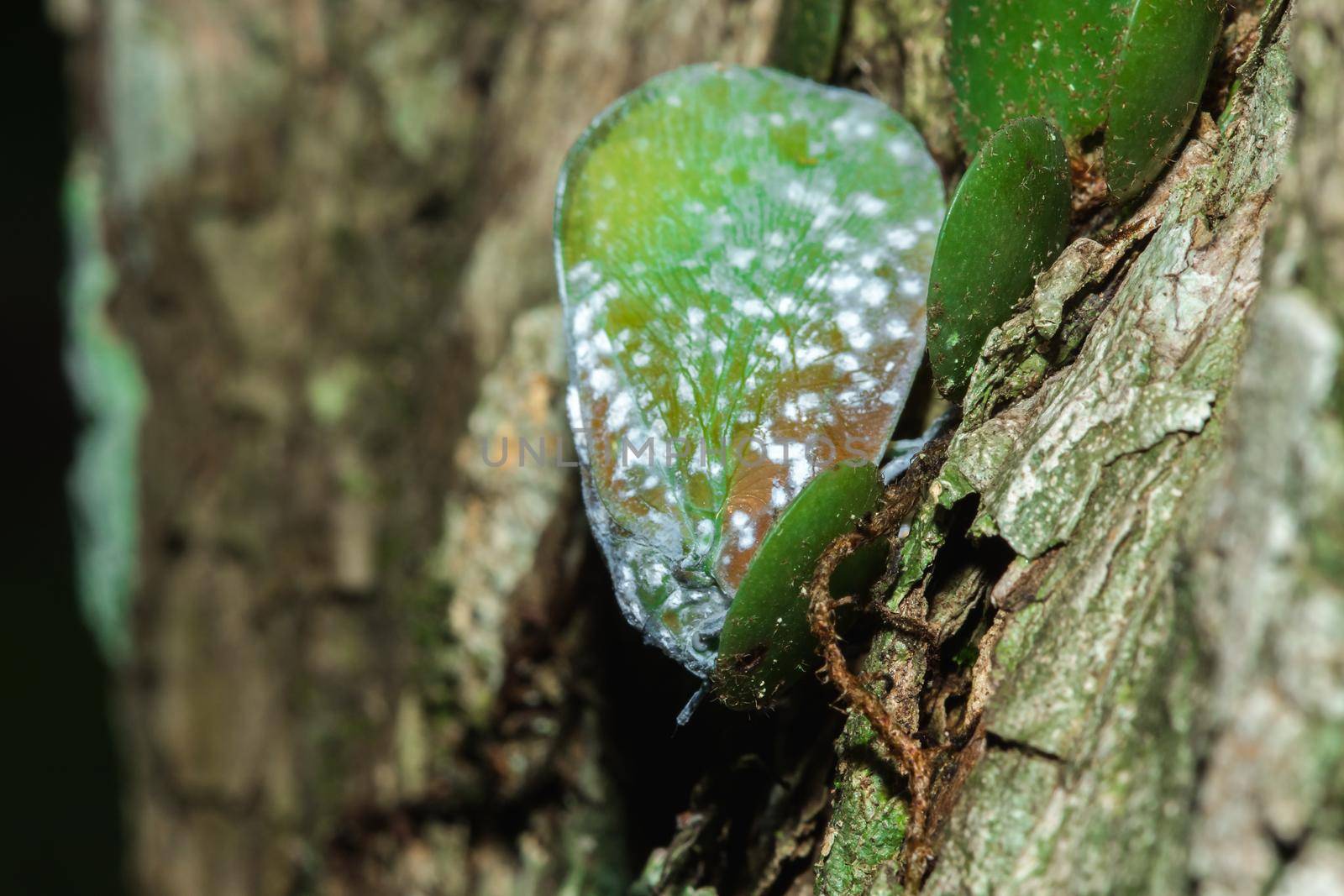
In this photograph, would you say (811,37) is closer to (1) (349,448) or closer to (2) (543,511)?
(2) (543,511)

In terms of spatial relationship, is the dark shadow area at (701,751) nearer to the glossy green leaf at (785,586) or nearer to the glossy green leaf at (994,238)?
the glossy green leaf at (785,586)

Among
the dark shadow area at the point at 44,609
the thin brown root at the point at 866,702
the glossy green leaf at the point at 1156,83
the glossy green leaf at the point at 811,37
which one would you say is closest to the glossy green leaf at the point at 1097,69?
the glossy green leaf at the point at 1156,83

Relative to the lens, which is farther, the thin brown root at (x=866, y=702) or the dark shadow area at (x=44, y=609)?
the dark shadow area at (x=44, y=609)

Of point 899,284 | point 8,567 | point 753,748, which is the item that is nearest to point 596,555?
point 753,748

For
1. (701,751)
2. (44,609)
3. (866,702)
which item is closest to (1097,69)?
(866,702)

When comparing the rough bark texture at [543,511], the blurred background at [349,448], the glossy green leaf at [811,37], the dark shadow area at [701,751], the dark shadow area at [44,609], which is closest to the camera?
the rough bark texture at [543,511]

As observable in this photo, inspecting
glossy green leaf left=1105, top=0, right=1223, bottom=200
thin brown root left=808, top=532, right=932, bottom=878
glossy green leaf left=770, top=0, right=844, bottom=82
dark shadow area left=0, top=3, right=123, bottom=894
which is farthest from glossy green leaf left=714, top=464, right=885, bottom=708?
dark shadow area left=0, top=3, right=123, bottom=894

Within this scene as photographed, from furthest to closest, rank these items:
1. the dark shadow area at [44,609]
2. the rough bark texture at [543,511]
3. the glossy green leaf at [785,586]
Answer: the dark shadow area at [44,609]
the glossy green leaf at [785,586]
the rough bark texture at [543,511]

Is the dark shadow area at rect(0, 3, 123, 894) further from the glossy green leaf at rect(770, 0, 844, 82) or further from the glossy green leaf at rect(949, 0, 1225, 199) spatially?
the glossy green leaf at rect(949, 0, 1225, 199)
